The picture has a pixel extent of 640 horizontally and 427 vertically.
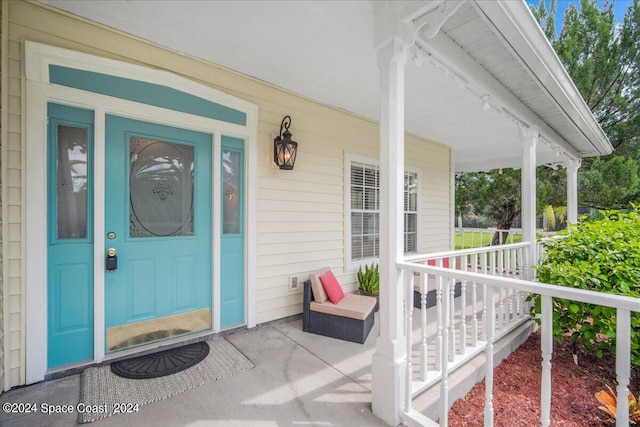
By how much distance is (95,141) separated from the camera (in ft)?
7.76

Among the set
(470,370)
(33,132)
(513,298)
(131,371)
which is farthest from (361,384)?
(33,132)

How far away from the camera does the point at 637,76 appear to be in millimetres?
6988

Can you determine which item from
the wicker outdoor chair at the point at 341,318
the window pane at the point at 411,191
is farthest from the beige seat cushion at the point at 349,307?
the window pane at the point at 411,191

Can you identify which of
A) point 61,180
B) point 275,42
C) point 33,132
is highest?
point 275,42

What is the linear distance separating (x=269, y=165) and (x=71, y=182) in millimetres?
1797

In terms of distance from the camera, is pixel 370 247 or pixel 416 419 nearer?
pixel 416 419

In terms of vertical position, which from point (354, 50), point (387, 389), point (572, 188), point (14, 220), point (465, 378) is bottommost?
point (465, 378)

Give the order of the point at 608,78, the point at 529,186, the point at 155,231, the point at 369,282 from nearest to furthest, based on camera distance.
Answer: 1. the point at 155,231
2. the point at 529,186
3. the point at 369,282
4. the point at 608,78

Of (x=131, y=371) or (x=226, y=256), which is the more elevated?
(x=226, y=256)

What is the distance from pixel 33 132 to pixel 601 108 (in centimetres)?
1118

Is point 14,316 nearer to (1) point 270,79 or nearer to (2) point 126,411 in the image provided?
(2) point 126,411

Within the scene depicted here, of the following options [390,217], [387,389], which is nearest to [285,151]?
[390,217]

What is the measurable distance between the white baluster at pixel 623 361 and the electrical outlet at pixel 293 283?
9.38 feet

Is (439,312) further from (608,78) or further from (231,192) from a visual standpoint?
(608,78)
